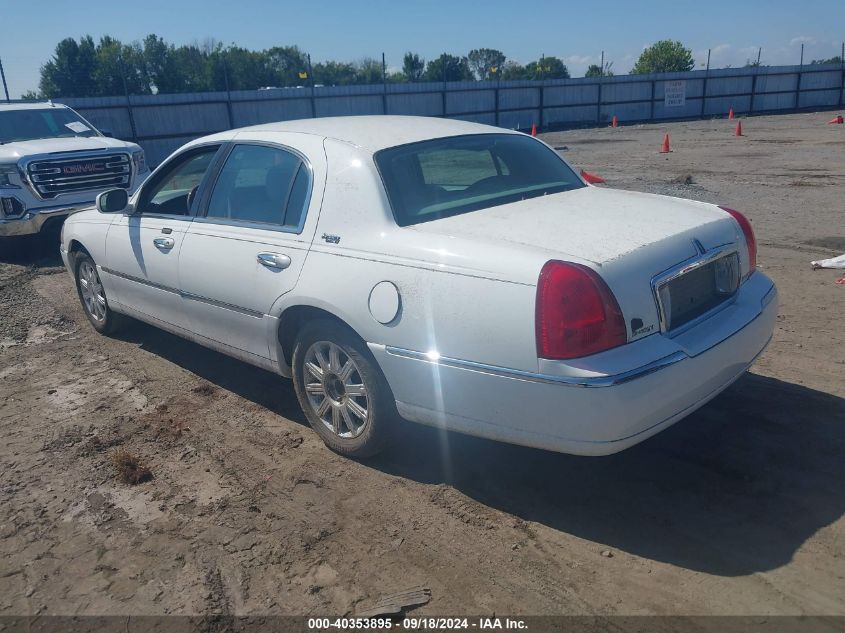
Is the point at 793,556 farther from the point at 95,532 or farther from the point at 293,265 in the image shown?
the point at 95,532

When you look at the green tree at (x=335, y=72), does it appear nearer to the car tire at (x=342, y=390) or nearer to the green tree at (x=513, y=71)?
the green tree at (x=513, y=71)

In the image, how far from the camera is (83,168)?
33.6ft

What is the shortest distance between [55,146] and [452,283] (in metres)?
9.04

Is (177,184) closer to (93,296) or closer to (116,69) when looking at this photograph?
(93,296)

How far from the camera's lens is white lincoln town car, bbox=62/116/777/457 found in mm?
3057

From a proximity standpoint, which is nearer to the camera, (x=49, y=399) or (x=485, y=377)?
(x=485, y=377)

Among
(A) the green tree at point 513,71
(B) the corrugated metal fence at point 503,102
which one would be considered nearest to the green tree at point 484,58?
(A) the green tree at point 513,71

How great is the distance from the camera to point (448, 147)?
172 inches

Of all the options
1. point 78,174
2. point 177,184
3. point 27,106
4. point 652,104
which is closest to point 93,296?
point 177,184

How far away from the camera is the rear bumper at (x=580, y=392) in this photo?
9.85 ft

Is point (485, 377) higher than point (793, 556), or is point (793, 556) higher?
point (485, 377)

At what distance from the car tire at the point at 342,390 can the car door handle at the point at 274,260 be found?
1.23 feet

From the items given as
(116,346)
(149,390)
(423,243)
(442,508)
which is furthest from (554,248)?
(116,346)

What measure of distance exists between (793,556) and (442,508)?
1.51 metres
